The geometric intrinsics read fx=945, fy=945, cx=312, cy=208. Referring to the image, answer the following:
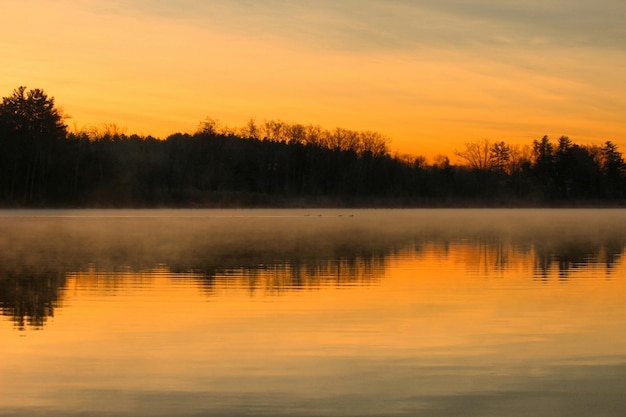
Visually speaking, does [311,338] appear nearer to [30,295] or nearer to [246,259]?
[30,295]

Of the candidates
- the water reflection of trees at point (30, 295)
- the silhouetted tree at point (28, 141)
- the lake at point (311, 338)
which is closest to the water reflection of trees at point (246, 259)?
the water reflection of trees at point (30, 295)

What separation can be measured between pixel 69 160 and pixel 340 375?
99791mm

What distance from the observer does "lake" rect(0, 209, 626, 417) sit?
9258 mm

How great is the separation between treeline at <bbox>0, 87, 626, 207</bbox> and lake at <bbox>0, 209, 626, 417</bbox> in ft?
264

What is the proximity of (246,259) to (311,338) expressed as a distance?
14.9m

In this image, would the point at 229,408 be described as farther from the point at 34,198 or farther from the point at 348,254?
the point at 34,198

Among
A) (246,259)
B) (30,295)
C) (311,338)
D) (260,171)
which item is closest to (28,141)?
(260,171)

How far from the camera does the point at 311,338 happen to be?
1298cm

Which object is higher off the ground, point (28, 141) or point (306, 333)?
point (28, 141)

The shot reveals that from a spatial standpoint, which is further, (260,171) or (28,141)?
(260,171)

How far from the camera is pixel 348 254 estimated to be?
30188 millimetres

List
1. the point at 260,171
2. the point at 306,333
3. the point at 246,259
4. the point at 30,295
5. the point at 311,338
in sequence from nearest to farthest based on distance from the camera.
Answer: the point at 311,338 < the point at 306,333 < the point at 30,295 < the point at 246,259 < the point at 260,171

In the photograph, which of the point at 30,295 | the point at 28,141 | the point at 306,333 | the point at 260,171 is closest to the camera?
the point at 306,333

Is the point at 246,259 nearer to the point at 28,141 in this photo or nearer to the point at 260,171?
the point at 28,141
